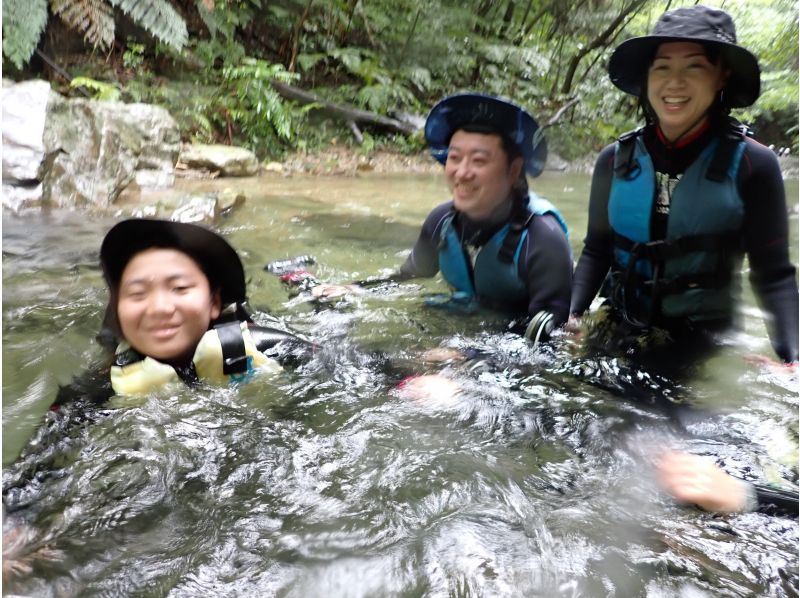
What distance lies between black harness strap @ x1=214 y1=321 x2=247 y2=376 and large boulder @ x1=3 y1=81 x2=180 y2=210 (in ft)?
13.4

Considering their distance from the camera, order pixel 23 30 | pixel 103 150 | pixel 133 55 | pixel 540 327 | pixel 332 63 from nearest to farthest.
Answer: pixel 540 327, pixel 103 150, pixel 23 30, pixel 133 55, pixel 332 63

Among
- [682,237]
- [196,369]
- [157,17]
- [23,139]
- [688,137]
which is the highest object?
[157,17]

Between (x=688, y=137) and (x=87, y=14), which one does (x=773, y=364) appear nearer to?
(x=688, y=137)

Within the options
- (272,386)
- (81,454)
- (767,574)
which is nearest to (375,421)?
(272,386)

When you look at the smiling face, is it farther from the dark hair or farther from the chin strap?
the dark hair

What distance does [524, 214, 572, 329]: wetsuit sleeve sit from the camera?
2531mm

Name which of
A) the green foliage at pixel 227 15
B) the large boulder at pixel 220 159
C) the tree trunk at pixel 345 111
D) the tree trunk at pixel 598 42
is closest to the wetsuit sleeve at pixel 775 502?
the tree trunk at pixel 598 42

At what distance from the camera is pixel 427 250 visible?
3227 millimetres

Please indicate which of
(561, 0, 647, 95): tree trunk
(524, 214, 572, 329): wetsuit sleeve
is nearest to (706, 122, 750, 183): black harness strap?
(524, 214, 572, 329): wetsuit sleeve

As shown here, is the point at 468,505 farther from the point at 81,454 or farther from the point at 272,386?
the point at 81,454

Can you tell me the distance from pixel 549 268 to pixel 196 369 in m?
1.62

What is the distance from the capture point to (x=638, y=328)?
2.63m

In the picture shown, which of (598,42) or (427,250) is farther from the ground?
(598,42)

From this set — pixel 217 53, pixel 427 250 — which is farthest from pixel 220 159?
pixel 427 250
